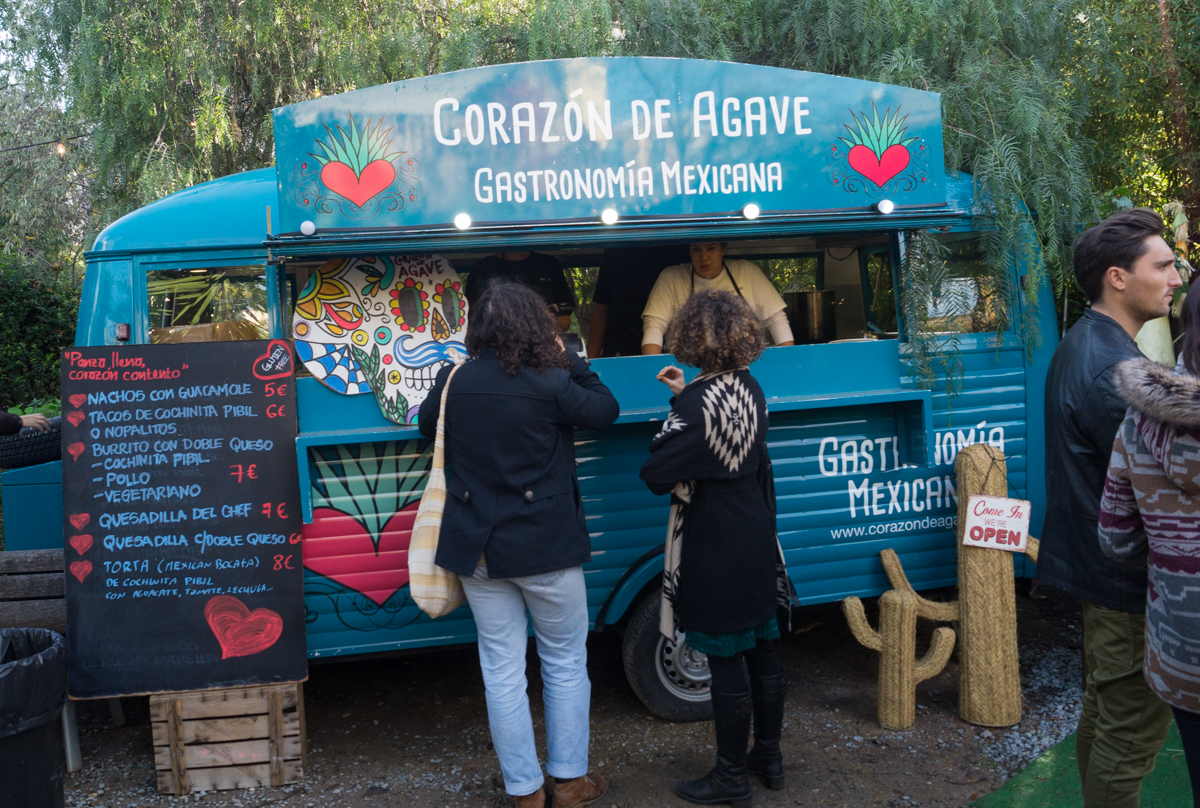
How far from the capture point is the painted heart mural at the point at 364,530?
3.35 m

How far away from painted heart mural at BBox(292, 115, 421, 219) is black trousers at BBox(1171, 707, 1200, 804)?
271 cm

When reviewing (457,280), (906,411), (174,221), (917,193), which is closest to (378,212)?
(457,280)

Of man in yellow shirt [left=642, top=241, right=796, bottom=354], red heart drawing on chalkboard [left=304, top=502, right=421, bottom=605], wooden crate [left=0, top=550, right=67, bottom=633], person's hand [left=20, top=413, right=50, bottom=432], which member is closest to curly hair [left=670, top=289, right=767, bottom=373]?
man in yellow shirt [left=642, top=241, right=796, bottom=354]

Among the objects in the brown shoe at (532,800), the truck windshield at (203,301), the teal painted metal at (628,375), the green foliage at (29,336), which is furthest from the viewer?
the green foliage at (29,336)

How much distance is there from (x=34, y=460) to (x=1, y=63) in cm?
538

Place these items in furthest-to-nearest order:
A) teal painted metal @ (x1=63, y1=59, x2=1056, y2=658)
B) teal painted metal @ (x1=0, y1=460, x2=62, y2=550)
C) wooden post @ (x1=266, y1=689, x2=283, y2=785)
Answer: teal painted metal @ (x1=0, y1=460, x2=62, y2=550), wooden post @ (x1=266, y1=689, x2=283, y2=785), teal painted metal @ (x1=63, y1=59, x2=1056, y2=658)

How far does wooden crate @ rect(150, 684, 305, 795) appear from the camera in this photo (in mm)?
3338

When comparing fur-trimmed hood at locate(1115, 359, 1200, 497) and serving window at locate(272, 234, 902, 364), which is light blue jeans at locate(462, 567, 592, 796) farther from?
fur-trimmed hood at locate(1115, 359, 1200, 497)

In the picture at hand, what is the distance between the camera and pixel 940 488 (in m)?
3.89

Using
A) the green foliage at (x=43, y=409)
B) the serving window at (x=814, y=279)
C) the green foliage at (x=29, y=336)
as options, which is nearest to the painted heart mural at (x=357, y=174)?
the serving window at (x=814, y=279)

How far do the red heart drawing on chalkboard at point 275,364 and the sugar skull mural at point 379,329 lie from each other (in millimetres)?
62

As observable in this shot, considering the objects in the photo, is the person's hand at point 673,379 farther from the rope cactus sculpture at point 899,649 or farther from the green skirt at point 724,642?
the rope cactus sculpture at point 899,649

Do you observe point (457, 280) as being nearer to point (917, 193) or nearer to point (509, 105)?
point (509, 105)

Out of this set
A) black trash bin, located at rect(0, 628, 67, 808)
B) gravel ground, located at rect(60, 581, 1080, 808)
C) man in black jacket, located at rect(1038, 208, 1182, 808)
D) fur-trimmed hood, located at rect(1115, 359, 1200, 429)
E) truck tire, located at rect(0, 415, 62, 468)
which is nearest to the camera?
fur-trimmed hood, located at rect(1115, 359, 1200, 429)
